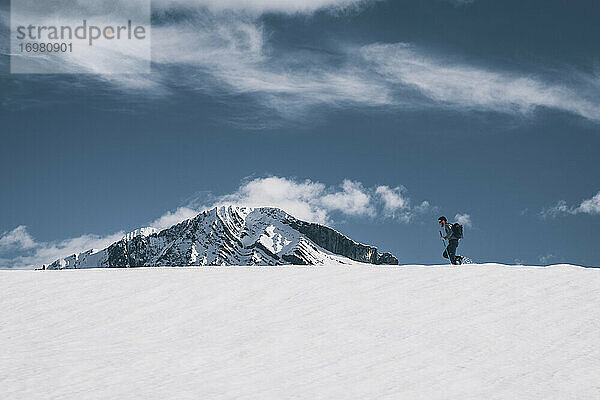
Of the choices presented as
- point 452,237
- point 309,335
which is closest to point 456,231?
point 452,237

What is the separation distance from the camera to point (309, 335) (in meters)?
10.7

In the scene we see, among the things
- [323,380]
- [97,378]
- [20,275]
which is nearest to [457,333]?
[323,380]

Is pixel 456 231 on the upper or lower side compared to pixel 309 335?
upper

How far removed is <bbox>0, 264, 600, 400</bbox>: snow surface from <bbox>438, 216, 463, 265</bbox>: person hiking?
2241 mm

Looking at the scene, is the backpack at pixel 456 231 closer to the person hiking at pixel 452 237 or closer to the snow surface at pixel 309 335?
the person hiking at pixel 452 237

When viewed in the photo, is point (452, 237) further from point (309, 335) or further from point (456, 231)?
point (309, 335)

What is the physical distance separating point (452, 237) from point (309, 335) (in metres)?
8.10

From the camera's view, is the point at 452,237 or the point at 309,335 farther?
the point at 452,237

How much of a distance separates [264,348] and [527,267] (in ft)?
25.2

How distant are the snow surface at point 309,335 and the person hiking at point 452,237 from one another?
7.35 ft

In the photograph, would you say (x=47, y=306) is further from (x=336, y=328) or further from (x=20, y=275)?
(x=336, y=328)

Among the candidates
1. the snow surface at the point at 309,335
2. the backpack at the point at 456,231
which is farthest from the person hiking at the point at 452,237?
the snow surface at the point at 309,335

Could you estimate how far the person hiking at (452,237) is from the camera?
58.1 ft

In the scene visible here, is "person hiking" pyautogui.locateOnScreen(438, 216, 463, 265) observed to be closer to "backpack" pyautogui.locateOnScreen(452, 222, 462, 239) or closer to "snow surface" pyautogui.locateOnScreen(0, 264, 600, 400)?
"backpack" pyautogui.locateOnScreen(452, 222, 462, 239)
